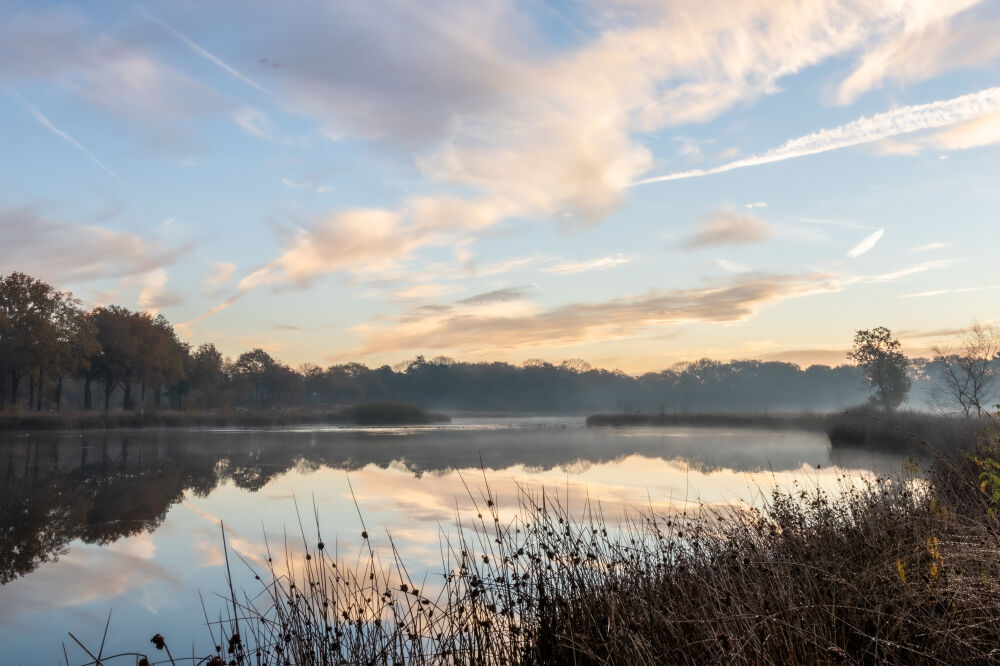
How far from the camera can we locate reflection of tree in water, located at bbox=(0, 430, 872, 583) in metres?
12.0

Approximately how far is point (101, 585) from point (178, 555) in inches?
60.6

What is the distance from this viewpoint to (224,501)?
15055mm

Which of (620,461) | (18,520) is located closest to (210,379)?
(620,461)

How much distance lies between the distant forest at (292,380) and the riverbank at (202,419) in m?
4.21

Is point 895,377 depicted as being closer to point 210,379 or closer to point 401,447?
point 401,447

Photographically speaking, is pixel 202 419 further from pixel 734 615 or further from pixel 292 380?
pixel 734 615

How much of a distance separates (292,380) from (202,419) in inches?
1132

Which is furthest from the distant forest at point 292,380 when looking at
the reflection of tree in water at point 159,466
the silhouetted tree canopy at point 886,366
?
the reflection of tree in water at point 159,466

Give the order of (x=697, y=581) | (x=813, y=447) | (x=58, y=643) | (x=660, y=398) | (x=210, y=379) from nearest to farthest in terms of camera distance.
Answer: (x=697, y=581) → (x=58, y=643) → (x=813, y=447) → (x=210, y=379) → (x=660, y=398)

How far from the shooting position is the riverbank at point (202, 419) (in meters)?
45.3

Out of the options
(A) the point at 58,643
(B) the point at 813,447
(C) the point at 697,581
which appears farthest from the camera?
(B) the point at 813,447

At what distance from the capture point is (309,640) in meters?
4.63

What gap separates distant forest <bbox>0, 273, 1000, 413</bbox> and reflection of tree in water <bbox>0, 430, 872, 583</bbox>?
1617 centimetres

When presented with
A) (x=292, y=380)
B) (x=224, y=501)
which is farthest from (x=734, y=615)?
(x=292, y=380)
